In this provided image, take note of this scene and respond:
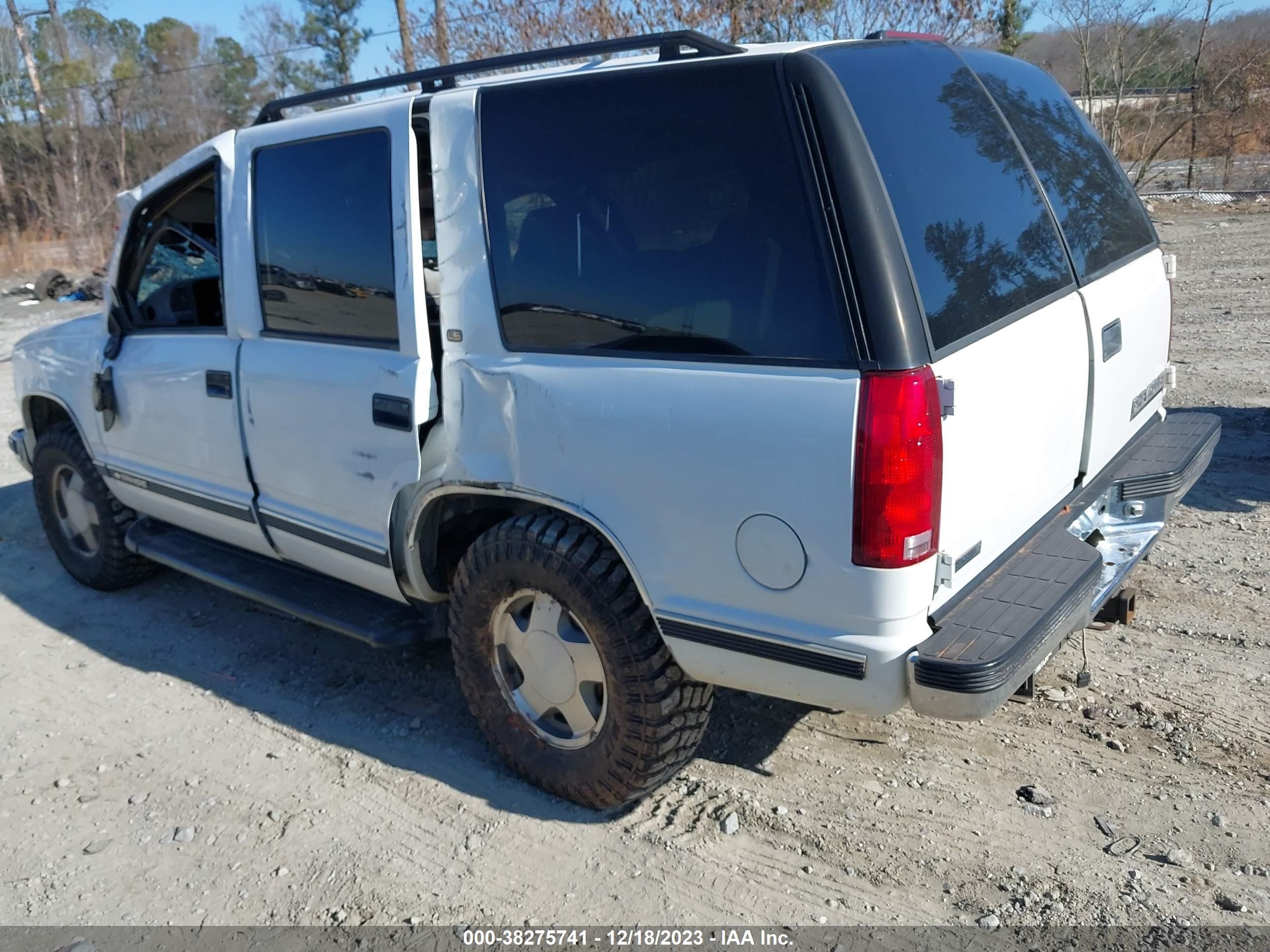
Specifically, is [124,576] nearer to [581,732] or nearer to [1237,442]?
[581,732]

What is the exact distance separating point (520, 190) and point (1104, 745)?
8.48 ft

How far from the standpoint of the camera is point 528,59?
3291mm

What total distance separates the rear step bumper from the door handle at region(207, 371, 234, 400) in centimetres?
286

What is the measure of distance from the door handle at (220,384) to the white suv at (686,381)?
2cm

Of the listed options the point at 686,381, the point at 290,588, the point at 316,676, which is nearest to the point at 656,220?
the point at 686,381

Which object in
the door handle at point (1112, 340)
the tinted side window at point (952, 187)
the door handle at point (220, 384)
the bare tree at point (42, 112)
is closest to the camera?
the tinted side window at point (952, 187)

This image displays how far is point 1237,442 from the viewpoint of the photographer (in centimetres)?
616

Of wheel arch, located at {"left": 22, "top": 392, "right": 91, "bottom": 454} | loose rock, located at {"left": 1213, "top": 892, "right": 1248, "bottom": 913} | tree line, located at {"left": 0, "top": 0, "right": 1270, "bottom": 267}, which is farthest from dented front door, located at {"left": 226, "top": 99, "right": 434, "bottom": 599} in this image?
tree line, located at {"left": 0, "top": 0, "right": 1270, "bottom": 267}

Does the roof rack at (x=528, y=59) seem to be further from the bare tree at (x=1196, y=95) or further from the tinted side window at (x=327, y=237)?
the bare tree at (x=1196, y=95)

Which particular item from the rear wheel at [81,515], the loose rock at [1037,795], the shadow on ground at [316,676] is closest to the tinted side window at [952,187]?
the loose rock at [1037,795]

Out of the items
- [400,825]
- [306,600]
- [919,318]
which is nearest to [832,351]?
[919,318]

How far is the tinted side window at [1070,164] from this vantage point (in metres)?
3.42

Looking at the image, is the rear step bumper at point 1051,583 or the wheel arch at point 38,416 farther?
the wheel arch at point 38,416

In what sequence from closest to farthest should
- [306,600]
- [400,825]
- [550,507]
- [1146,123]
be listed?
[550,507] < [400,825] < [306,600] < [1146,123]
